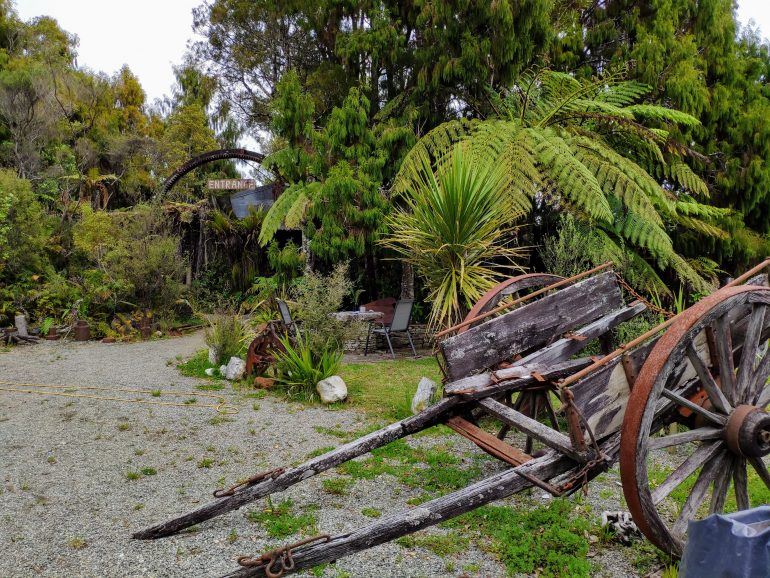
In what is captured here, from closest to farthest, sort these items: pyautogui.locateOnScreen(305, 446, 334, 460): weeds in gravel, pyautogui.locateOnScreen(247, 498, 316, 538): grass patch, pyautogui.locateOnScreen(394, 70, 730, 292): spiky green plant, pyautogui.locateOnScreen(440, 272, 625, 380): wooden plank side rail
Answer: pyautogui.locateOnScreen(247, 498, 316, 538): grass patch
pyautogui.locateOnScreen(440, 272, 625, 380): wooden plank side rail
pyautogui.locateOnScreen(305, 446, 334, 460): weeds in gravel
pyautogui.locateOnScreen(394, 70, 730, 292): spiky green plant

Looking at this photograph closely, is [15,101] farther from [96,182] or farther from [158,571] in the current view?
[158,571]

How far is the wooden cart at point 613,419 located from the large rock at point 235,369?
3849 mm

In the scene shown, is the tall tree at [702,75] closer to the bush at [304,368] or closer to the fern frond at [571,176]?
the fern frond at [571,176]

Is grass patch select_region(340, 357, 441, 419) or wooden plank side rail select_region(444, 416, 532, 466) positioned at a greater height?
wooden plank side rail select_region(444, 416, 532, 466)

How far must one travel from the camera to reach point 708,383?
89.6 inches

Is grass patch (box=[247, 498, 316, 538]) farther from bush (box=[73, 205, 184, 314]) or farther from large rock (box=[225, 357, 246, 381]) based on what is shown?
bush (box=[73, 205, 184, 314])

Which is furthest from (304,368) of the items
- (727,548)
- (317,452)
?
(727,548)

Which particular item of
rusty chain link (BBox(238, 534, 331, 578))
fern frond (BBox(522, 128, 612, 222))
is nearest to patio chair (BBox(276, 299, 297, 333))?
fern frond (BBox(522, 128, 612, 222))

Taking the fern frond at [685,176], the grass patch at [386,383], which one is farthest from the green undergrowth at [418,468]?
the fern frond at [685,176]

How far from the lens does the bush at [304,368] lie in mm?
5812

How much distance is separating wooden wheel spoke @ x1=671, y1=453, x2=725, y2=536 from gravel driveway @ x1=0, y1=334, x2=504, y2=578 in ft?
2.56

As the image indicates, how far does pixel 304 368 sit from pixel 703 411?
163 inches

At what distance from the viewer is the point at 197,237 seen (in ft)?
47.4

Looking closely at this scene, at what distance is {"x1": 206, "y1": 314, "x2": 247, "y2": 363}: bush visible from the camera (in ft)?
23.6
